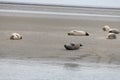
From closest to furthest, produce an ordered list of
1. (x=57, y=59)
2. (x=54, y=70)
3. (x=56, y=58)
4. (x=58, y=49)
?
(x=54, y=70) → (x=57, y=59) → (x=56, y=58) → (x=58, y=49)

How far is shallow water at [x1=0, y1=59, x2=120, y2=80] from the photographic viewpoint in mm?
9359

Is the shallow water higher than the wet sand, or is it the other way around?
the shallow water

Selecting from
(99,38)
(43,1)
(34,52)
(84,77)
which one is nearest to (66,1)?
(43,1)

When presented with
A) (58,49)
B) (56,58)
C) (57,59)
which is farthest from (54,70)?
(58,49)

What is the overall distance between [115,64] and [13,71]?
267 cm

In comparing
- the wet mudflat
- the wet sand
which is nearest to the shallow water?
the wet mudflat

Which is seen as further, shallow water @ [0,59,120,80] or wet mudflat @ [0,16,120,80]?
wet mudflat @ [0,16,120,80]

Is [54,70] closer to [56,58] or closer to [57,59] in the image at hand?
[57,59]

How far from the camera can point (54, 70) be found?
10.2m

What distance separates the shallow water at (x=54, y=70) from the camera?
9.36 m

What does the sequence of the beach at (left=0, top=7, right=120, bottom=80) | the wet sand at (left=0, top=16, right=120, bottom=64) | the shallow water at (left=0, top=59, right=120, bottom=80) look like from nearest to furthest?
1. the shallow water at (left=0, top=59, right=120, bottom=80)
2. the beach at (left=0, top=7, right=120, bottom=80)
3. the wet sand at (left=0, top=16, right=120, bottom=64)

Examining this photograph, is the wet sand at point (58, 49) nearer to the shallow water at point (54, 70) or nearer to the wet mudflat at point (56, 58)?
the wet mudflat at point (56, 58)

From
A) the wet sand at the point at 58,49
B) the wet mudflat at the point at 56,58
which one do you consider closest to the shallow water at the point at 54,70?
the wet mudflat at the point at 56,58

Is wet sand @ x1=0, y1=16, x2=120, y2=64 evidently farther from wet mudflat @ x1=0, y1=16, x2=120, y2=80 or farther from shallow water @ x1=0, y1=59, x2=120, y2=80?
shallow water @ x1=0, y1=59, x2=120, y2=80
